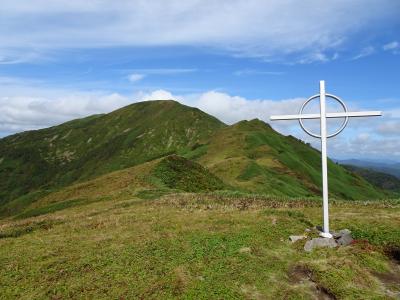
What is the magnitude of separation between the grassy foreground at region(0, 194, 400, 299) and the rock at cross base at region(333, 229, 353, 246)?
48 cm

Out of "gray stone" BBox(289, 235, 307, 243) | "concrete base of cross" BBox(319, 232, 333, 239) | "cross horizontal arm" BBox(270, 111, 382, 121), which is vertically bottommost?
"gray stone" BBox(289, 235, 307, 243)

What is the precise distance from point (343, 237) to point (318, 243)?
1.80 m

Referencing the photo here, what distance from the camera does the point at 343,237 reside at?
22.3m

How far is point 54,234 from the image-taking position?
1105 inches

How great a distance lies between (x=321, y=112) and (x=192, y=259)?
36.1 feet

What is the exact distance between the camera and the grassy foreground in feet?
55.4

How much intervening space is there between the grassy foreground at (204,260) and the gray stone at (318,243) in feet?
1.48

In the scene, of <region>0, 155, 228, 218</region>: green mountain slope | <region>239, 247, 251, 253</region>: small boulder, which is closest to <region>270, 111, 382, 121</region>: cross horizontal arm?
<region>239, 247, 251, 253</region>: small boulder

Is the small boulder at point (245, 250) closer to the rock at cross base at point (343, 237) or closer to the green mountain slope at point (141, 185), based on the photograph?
the rock at cross base at point (343, 237)

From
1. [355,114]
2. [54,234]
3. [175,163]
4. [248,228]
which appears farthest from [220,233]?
[175,163]

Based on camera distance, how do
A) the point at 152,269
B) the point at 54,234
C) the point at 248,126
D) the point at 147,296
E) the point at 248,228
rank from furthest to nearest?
the point at 248,126 → the point at 54,234 → the point at 248,228 → the point at 152,269 → the point at 147,296

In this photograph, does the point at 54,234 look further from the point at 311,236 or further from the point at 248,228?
the point at 311,236

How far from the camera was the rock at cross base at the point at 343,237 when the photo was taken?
2197 centimetres

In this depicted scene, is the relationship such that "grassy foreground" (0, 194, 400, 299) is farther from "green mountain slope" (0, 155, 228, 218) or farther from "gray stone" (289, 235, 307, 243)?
"green mountain slope" (0, 155, 228, 218)
